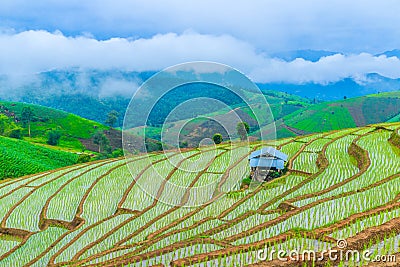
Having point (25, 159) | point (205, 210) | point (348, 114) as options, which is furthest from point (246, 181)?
point (348, 114)

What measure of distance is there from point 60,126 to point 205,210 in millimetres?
78057

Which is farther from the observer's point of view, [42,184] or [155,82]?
[42,184]

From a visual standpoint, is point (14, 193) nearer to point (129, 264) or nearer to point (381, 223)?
point (129, 264)

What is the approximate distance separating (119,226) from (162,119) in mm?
4804

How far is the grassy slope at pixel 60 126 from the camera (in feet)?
240

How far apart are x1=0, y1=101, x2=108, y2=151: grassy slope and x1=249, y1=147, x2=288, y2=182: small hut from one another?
57147 millimetres

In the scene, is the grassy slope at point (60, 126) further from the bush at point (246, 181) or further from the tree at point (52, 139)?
the bush at point (246, 181)

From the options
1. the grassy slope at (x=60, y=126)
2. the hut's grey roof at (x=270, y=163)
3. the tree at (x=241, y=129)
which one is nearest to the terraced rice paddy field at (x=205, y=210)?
the hut's grey roof at (x=270, y=163)

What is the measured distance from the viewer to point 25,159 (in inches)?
1689

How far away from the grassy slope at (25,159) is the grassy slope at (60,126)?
1482 centimetres

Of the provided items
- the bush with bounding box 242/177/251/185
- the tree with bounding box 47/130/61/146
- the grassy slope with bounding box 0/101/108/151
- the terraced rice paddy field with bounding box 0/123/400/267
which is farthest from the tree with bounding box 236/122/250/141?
the tree with bounding box 47/130/61/146

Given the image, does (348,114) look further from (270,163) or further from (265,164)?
(265,164)

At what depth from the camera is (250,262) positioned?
7191 millimetres

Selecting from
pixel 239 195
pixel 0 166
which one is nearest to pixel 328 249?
pixel 239 195
